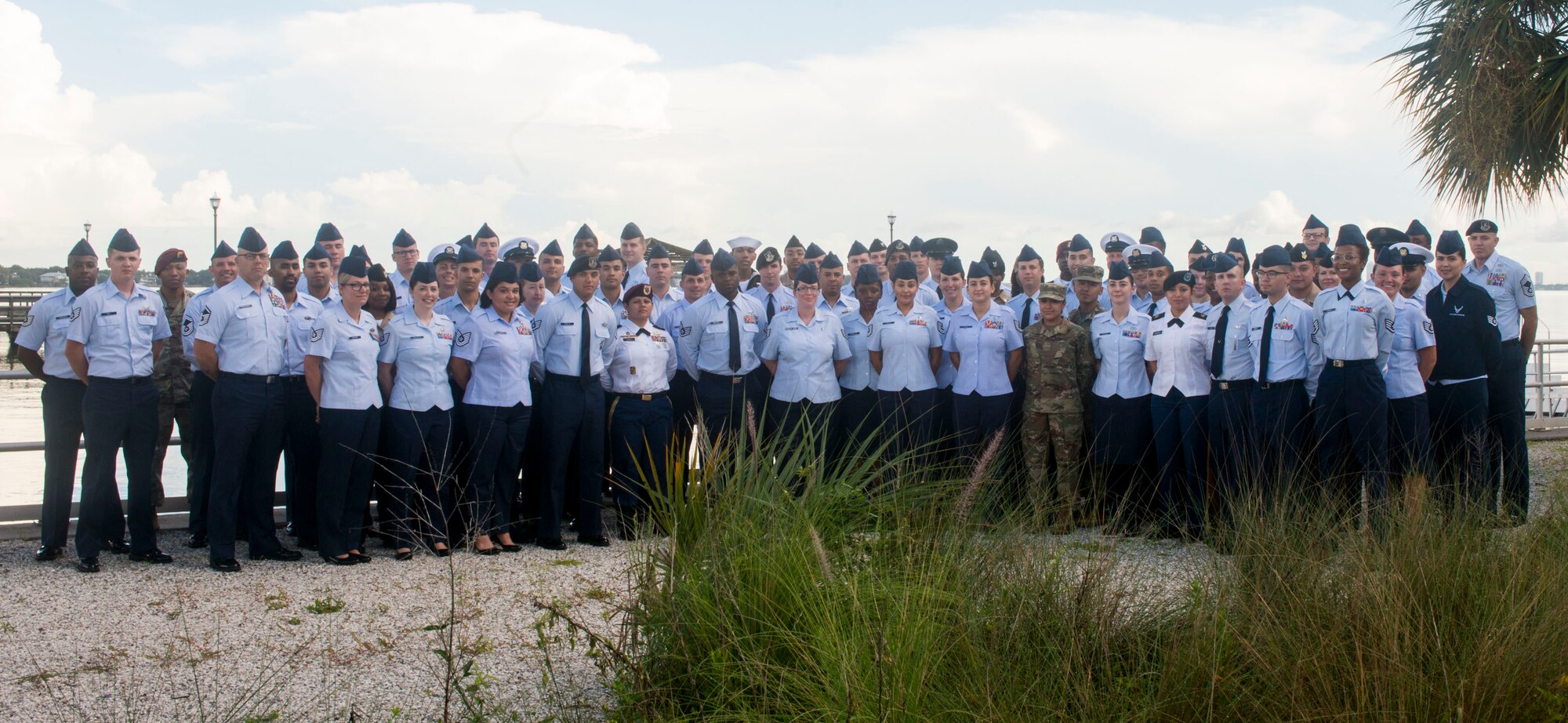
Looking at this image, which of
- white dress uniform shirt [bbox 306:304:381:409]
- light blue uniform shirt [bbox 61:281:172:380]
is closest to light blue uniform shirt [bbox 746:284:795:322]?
white dress uniform shirt [bbox 306:304:381:409]

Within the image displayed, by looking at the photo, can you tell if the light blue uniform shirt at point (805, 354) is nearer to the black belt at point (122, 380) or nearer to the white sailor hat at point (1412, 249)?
the white sailor hat at point (1412, 249)

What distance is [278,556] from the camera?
7355 millimetres

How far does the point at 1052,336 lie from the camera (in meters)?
8.38

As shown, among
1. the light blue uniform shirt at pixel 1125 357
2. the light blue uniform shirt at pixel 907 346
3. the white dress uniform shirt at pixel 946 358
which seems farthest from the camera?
the white dress uniform shirt at pixel 946 358

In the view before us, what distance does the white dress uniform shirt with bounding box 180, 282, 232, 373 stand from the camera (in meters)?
7.15

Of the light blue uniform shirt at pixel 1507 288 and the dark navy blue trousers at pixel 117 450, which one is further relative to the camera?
the light blue uniform shirt at pixel 1507 288

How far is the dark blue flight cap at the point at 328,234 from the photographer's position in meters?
8.99

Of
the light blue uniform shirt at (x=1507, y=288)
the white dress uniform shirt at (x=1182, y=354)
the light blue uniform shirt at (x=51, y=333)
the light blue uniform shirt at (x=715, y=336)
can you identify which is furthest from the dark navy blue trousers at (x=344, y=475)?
the light blue uniform shirt at (x=1507, y=288)

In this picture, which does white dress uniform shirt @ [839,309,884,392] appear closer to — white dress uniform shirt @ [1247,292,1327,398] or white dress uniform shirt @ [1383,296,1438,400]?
white dress uniform shirt @ [1247,292,1327,398]

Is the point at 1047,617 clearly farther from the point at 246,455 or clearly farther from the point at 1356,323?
the point at 246,455

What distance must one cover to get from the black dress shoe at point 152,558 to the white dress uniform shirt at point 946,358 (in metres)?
5.20

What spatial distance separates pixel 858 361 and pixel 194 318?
177 inches

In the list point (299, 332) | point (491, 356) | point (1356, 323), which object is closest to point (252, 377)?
point (299, 332)

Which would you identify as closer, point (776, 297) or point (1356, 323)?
point (1356, 323)
